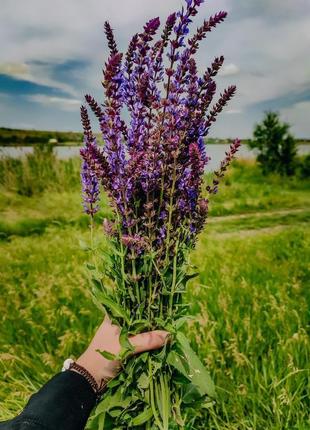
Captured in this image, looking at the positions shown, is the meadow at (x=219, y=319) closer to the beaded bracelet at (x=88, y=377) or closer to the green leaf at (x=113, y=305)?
the green leaf at (x=113, y=305)

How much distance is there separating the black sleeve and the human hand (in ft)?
0.16

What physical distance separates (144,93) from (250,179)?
467 inches

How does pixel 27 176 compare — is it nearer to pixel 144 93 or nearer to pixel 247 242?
pixel 247 242

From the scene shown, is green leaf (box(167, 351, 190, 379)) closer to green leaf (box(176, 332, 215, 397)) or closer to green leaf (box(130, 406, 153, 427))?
green leaf (box(176, 332, 215, 397))

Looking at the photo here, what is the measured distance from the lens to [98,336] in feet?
4.90

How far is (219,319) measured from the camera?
293 centimetres

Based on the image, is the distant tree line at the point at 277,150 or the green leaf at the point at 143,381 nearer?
the green leaf at the point at 143,381

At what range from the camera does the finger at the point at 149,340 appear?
1.40 metres

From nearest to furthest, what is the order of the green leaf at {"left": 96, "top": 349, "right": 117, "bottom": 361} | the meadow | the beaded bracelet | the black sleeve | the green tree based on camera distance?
the black sleeve, the green leaf at {"left": 96, "top": 349, "right": 117, "bottom": 361}, the beaded bracelet, the meadow, the green tree

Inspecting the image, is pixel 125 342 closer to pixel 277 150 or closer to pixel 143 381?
pixel 143 381

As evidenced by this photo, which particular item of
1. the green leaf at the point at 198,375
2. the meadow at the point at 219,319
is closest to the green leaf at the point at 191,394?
the green leaf at the point at 198,375

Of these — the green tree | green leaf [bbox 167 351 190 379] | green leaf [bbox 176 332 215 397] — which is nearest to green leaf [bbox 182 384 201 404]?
green leaf [bbox 176 332 215 397]

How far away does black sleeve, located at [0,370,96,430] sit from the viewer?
4.20 ft

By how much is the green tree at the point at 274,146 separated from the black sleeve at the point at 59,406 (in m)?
12.5
